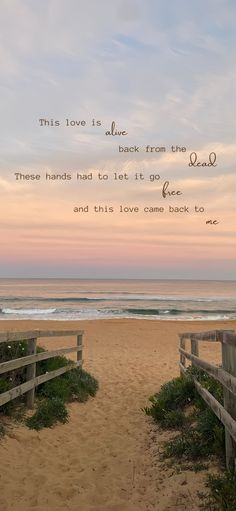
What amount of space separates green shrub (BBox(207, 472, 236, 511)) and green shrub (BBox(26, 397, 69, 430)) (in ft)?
10.6

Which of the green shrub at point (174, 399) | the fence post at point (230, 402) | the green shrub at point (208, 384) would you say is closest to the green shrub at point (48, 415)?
the green shrub at point (174, 399)

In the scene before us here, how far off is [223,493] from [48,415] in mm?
3780

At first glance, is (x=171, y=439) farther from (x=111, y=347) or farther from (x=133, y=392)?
(x=111, y=347)

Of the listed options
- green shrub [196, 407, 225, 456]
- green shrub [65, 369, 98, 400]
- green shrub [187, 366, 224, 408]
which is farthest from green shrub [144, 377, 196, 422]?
green shrub [65, 369, 98, 400]

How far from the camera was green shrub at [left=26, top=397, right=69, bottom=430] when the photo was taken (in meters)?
6.50

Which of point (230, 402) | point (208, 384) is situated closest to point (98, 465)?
point (208, 384)

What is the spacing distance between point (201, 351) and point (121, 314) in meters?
21.2

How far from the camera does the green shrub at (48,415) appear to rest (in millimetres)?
6500

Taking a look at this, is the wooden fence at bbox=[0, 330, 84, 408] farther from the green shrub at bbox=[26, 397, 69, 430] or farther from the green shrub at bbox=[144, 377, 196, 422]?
the green shrub at bbox=[144, 377, 196, 422]

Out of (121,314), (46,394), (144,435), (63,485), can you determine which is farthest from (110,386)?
(121,314)

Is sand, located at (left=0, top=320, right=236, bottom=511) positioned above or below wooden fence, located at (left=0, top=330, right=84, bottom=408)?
below

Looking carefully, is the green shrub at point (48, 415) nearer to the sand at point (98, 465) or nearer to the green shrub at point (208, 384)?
the sand at point (98, 465)

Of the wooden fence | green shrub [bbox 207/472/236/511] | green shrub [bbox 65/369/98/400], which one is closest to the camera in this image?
green shrub [bbox 207/472/236/511]

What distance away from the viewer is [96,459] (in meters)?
5.73
